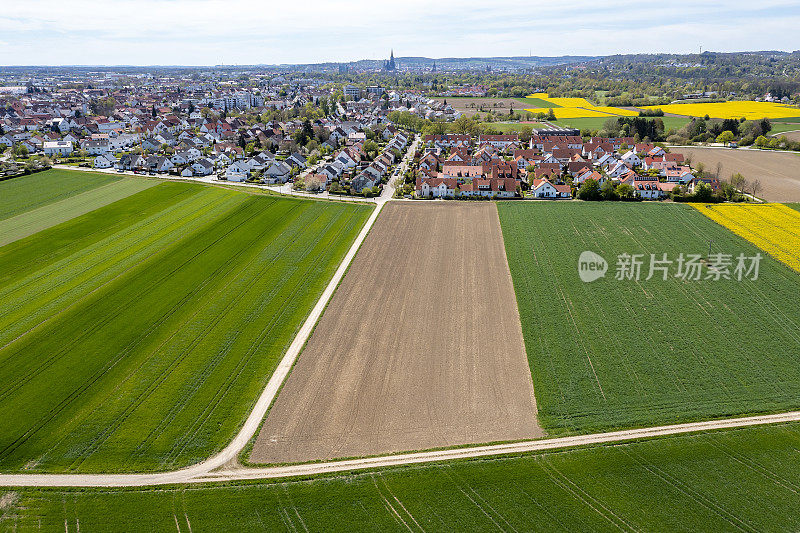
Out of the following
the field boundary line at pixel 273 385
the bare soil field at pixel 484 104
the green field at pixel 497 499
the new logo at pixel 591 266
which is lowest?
the green field at pixel 497 499

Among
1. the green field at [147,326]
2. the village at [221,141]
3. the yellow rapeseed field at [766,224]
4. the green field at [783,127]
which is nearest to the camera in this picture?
the green field at [147,326]

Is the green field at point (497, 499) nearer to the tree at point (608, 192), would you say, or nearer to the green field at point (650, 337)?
the green field at point (650, 337)

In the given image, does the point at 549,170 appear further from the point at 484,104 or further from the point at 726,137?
the point at 484,104

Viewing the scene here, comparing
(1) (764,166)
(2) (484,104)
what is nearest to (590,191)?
(1) (764,166)

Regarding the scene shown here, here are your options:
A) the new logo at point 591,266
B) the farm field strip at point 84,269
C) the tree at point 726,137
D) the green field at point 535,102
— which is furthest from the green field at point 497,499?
the green field at point 535,102

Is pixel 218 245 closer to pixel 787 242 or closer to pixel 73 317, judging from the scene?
pixel 73 317

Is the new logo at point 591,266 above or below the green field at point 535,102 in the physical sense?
below

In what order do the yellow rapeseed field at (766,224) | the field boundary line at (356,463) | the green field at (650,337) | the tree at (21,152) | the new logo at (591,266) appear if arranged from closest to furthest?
the field boundary line at (356,463)
the green field at (650,337)
the new logo at (591,266)
the yellow rapeseed field at (766,224)
the tree at (21,152)
